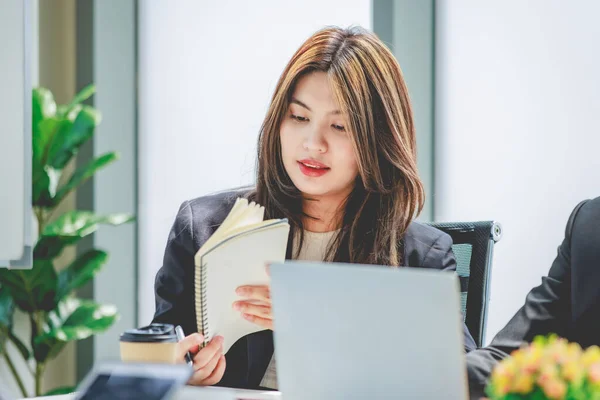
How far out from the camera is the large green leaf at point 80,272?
9.88ft

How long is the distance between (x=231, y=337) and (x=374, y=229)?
53cm

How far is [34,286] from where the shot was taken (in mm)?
2977

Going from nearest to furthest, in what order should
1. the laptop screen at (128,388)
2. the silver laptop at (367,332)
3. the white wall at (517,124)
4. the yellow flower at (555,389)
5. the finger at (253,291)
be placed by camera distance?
the yellow flower at (555,389) → the silver laptop at (367,332) → the laptop screen at (128,388) → the finger at (253,291) → the white wall at (517,124)

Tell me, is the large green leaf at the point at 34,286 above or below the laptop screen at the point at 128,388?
below

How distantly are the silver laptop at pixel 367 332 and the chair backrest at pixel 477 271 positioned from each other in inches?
33.0

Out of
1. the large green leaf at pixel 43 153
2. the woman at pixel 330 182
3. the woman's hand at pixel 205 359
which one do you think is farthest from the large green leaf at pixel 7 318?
the woman's hand at pixel 205 359

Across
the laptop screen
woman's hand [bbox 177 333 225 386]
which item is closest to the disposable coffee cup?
woman's hand [bbox 177 333 225 386]

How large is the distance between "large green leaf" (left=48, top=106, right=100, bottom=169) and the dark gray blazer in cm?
127

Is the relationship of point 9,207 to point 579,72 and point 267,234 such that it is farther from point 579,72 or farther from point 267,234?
point 579,72

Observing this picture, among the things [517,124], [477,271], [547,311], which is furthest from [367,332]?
[517,124]

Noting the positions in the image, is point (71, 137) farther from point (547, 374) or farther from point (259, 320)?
point (547, 374)

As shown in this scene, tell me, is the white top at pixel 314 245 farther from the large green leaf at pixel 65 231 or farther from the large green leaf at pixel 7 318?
the large green leaf at pixel 7 318

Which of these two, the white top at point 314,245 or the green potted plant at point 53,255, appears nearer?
the white top at point 314,245

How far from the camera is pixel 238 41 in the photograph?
3.22 metres
